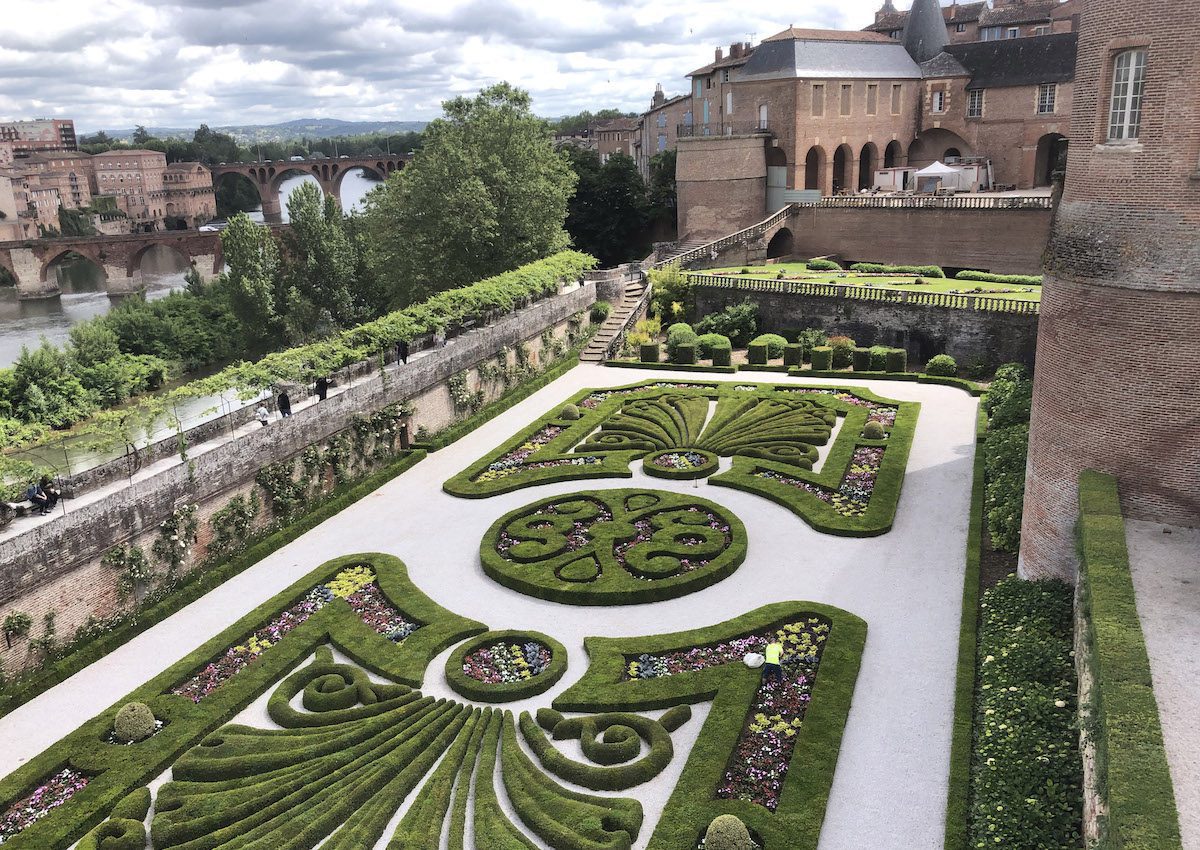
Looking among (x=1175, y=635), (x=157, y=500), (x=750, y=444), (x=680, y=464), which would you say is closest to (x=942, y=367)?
(x=750, y=444)

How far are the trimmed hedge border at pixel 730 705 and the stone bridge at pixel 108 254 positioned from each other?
76327 millimetres

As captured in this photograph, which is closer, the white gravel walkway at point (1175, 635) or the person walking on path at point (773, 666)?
the white gravel walkway at point (1175, 635)

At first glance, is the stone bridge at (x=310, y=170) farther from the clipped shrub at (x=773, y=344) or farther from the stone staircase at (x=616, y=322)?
the clipped shrub at (x=773, y=344)

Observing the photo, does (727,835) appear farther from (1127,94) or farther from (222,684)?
(1127,94)

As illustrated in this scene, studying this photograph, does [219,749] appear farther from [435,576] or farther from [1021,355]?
[1021,355]

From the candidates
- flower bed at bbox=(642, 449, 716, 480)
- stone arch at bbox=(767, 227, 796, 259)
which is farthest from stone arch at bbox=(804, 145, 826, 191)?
flower bed at bbox=(642, 449, 716, 480)

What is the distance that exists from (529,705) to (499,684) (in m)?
0.81

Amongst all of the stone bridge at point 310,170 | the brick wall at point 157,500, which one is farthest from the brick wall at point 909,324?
the stone bridge at point 310,170

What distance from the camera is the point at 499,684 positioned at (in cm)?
1819

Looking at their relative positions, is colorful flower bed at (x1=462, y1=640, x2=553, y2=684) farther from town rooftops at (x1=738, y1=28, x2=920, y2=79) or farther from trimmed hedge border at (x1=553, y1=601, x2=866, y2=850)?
town rooftops at (x1=738, y1=28, x2=920, y2=79)

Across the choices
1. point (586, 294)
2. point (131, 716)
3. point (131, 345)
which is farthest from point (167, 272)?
point (131, 716)

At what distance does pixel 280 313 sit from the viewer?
58.4m

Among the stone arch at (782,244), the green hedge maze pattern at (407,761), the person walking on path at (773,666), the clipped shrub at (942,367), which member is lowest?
the green hedge maze pattern at (407,761)

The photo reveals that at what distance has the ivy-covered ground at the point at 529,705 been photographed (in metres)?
14.8
